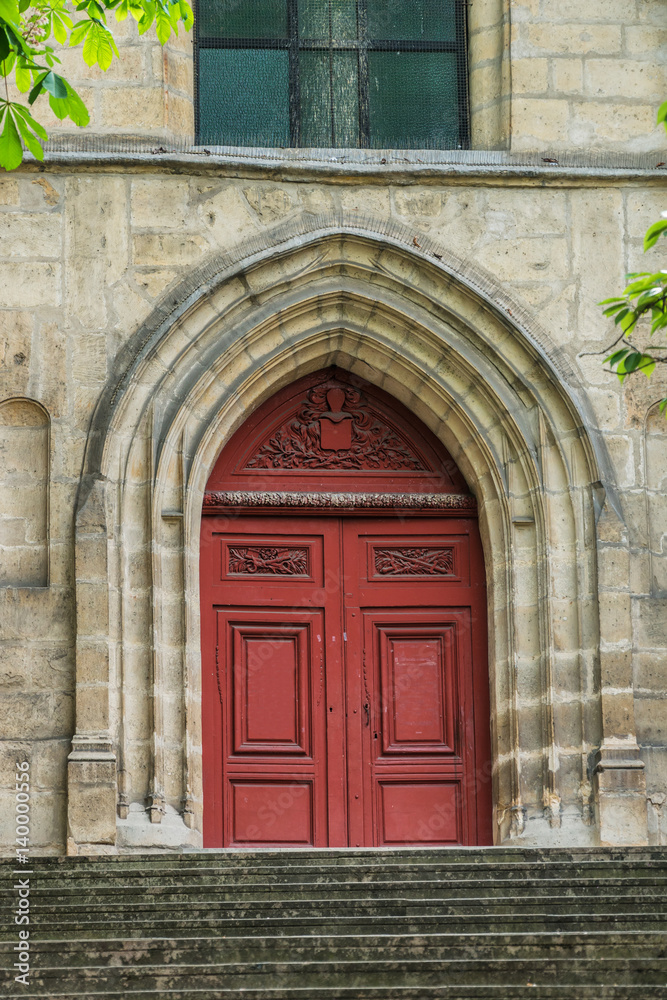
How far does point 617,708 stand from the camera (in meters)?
8.64

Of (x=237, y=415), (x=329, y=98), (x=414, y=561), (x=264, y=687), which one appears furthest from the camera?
(x=329, y=98)

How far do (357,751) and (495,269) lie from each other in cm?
287

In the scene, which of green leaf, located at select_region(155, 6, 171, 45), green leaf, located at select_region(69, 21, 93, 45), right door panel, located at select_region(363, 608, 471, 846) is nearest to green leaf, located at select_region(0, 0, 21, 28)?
green leaf, located at select_region(69, 21, 93, 45)

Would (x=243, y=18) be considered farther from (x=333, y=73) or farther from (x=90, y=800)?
(x=90, y=800)

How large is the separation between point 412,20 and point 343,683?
410cm

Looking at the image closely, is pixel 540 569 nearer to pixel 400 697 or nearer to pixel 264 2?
pixel 400 697

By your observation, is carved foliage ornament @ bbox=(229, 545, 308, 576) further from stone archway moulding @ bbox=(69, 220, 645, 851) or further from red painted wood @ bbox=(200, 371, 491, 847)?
stone archway moulding @ bbox=(69, 220, 645, 851)

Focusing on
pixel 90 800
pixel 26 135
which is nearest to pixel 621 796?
pixel 90 800

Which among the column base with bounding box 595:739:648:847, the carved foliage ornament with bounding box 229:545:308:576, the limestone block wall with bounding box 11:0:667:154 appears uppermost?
the limestone block wall with bounding box 11:0:667:154

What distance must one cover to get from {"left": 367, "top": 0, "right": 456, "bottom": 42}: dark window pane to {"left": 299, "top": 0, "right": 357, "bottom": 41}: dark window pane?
137 mm

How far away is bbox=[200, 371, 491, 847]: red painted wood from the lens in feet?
29.4

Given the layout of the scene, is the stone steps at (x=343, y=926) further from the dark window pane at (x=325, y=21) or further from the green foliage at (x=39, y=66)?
the dark window pane at (x=325, y=21)

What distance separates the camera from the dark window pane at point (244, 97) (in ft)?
31.6

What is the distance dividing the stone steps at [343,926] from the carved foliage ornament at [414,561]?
2643mm
